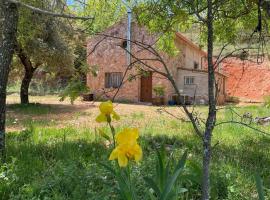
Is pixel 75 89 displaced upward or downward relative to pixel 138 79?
downward

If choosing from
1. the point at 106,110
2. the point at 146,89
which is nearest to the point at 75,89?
the point at 106,110

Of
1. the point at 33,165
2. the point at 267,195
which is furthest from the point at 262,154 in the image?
the point at 33,165

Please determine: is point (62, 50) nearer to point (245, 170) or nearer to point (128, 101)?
point (128, 101)

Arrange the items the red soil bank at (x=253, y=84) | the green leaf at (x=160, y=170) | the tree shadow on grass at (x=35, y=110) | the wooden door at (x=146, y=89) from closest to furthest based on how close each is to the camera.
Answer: the green leaf at (x=160, y=170), the tree shadow on grass at (x=35, y=110), the wooden door at (x=146, y=89), the red soil bank at (x=253, y=84)

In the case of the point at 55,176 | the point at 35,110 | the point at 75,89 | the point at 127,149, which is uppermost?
the point at 75,89

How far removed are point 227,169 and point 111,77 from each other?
22.3m

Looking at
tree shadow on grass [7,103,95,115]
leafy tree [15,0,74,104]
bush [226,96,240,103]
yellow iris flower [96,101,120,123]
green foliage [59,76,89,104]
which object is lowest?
tree shadow on grass [7,103,95,115]

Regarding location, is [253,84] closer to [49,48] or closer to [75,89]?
[49,48]

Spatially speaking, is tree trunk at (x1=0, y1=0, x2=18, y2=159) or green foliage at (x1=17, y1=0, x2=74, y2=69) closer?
tree trunk at (x1=0, y1=0, x2=18, y2=159)

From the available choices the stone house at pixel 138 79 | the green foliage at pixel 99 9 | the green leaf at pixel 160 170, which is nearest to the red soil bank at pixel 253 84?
the stone house at pixel 138 79

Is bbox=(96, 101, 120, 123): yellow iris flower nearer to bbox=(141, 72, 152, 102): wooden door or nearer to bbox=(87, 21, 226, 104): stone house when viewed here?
bbox=(87, 21, 226, 104): stone house

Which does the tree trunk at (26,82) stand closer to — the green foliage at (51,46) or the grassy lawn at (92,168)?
the green foliage at (51,46)

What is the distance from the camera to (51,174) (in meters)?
4.45

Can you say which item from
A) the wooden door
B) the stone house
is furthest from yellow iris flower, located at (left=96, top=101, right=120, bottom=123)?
the wooden door
